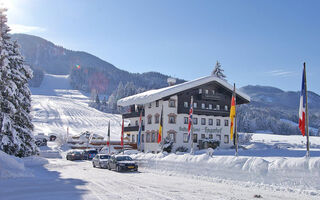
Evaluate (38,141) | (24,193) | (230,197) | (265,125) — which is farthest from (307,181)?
(265,125)

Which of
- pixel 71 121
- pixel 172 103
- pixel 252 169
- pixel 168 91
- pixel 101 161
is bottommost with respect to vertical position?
pixel 101 161

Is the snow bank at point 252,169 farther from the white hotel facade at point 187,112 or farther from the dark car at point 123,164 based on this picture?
the white hotel facade at point 187,112

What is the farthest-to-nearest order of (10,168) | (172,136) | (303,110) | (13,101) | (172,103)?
1. (172,103)
2. (172,136)
3. (13,101)
4. (10,168)
5. (303,110)

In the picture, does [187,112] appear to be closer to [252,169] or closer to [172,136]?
[172,136]

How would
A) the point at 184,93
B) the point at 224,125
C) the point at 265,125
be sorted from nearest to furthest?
the point at 184,93 → the point at 224,125 → the point at 265,125

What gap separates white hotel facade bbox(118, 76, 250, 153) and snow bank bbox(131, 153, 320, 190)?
80.8 feet

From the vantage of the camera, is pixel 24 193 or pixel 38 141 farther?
pixel 38 141

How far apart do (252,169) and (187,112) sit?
34.7 metres

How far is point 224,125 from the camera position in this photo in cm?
5781

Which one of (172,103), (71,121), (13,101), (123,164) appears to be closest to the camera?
(123,164)

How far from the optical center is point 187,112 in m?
53.0

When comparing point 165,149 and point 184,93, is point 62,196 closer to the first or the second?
point 165,149

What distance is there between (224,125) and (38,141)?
46.7 metres

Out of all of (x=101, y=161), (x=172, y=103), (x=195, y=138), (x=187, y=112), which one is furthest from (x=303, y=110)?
(x=195, y=138)
